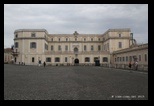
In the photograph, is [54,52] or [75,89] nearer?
[75,89]

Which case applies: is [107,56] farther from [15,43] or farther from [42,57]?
[15,43]

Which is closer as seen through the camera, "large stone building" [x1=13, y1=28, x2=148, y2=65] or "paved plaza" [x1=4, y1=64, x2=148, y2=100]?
"paved plaza" [x1=4, y1=64, x2=148, y2=100]

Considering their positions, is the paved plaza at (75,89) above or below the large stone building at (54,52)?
below

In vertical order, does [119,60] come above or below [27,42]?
below

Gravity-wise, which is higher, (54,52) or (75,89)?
(54,52)

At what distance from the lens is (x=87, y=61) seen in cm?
6800

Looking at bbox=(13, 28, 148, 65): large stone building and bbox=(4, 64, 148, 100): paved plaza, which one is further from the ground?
bbox=(13, 28, 148, 65): large stone building

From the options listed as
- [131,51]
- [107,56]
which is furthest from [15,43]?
[131,51]

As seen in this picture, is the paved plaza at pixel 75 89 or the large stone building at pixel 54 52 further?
the large stone building at pixel 54 52
